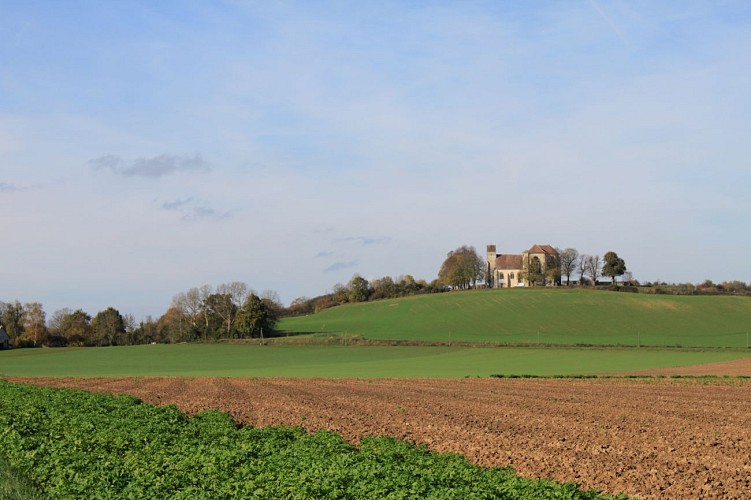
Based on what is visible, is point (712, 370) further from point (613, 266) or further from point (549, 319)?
point (613, 266)

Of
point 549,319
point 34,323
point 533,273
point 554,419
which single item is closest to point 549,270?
point 533,273

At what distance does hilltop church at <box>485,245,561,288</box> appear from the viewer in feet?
530

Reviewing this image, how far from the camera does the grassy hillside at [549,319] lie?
3627 inches

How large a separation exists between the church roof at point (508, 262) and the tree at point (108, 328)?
8961cm

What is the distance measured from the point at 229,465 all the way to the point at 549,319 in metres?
97.9

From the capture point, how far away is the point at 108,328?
121 m

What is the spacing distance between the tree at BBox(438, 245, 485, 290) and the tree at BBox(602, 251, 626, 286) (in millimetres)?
25933

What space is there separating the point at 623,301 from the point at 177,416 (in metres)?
104

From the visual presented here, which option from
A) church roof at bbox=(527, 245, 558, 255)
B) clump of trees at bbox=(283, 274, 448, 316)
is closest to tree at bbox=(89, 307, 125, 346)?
clump of trees at bbox=(283, 274, 448, 316)

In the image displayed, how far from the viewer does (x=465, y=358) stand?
68062 mm

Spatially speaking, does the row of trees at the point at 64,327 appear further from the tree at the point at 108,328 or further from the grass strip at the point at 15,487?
the grass strip at the point at 15,487

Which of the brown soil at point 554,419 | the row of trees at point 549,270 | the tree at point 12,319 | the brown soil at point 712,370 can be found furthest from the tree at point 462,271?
the brown soil at point 554,419

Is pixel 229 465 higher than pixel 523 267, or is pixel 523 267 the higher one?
pixel 523 267

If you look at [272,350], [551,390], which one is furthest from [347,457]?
[272,350]
